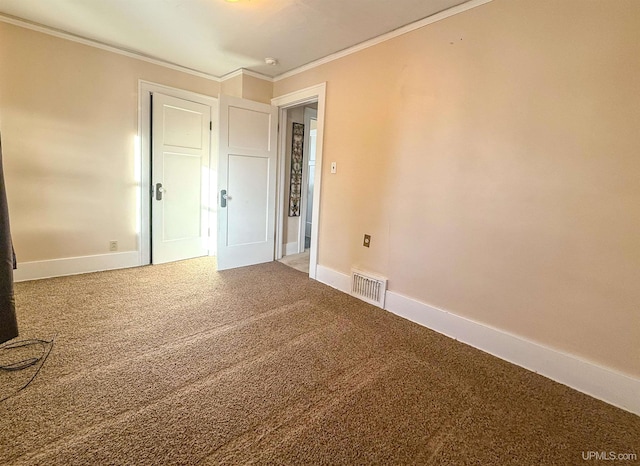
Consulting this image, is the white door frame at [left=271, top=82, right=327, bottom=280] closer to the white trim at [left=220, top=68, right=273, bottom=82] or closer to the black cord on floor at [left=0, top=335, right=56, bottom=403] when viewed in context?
the white trim at [left=220, top=68, right=273, bottom=82]

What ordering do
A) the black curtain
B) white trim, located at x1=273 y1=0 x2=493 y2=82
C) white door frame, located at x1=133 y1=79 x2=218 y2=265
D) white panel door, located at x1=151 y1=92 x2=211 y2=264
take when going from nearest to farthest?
the black curtain → white trim, located at x1=273 y1=0 x2=493 y2=82 → white door frame, located at x1=133 y1=79 x2=218 y2=265 → white panel door, located at x1=151 y1=92 x2=211 y2=264

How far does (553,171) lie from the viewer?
1920 mm

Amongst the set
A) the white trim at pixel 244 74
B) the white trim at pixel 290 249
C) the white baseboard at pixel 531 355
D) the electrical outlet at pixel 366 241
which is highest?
the white trim at pixel 244 74

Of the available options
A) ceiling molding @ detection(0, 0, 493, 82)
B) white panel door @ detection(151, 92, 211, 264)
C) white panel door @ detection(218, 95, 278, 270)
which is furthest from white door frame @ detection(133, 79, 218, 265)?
white panel door @ detection(218, 95, 278, 270)

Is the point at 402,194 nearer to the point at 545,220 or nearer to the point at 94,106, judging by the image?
the point at 545,220

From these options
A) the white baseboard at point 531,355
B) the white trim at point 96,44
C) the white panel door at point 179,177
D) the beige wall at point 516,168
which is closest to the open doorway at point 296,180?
the white panel door at point 179,177

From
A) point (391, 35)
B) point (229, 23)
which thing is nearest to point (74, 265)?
point (229, 23)

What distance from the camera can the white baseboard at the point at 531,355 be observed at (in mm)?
1756

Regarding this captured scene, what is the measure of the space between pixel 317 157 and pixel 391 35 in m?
1.33

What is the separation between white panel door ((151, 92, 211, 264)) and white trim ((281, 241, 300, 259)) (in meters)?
1.14

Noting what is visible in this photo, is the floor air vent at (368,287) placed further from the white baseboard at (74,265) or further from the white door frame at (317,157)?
the white baseboard at (74,265)

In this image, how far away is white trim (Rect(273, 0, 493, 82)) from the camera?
223cm

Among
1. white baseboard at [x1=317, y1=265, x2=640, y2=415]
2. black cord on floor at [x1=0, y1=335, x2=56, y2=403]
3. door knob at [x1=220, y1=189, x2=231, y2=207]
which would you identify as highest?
door knob at [x1=220, y1=189, x2=231, y2=207]

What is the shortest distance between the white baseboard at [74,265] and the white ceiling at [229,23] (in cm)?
222
